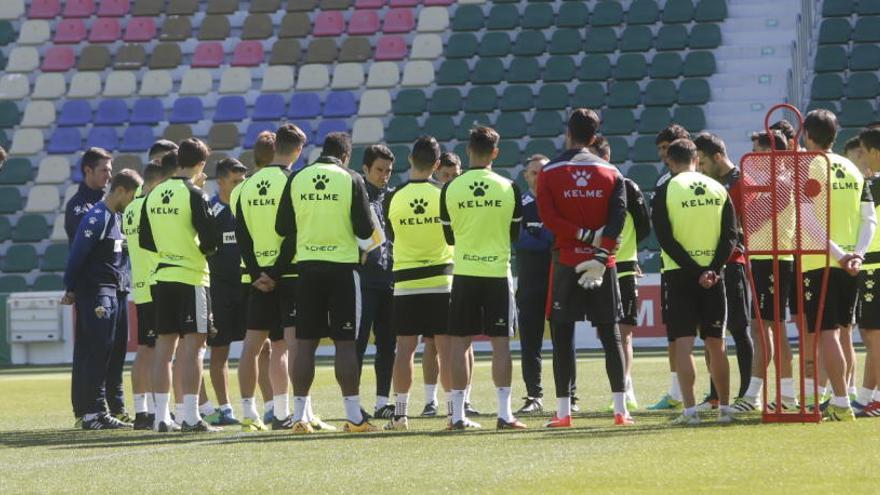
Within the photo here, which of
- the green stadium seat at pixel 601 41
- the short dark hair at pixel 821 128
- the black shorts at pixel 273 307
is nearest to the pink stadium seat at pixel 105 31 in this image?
the green stadium seat at pixel 601 41

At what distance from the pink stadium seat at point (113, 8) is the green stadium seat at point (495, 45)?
26.3 ft

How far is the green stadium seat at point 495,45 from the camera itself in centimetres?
2795

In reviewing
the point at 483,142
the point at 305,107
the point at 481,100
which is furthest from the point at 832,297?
the point at 305,107

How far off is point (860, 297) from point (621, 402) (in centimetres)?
202

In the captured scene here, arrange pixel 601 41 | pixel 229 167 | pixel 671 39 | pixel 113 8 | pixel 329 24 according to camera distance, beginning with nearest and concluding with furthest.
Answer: pixel 229 167, pixel 671 39, pixel 601 41, pixel 329 24, pixel 113 8

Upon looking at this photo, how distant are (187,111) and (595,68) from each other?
7962 millimetres

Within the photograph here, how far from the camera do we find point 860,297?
10883 millimetres

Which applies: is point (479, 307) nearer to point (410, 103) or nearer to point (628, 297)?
point (628, 297)

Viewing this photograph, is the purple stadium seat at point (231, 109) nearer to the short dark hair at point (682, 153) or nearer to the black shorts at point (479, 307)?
the black shorts at point (479, 307)

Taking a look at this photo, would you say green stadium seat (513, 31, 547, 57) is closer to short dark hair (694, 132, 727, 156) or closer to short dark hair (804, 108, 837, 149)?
short dark hair (694, 132, 727, 156)

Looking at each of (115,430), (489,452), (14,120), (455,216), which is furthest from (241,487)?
(14,120)

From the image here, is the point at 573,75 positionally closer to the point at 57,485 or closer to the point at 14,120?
the point at 14,120

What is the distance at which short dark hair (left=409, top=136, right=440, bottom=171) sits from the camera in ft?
36.9

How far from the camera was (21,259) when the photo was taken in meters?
26.5
